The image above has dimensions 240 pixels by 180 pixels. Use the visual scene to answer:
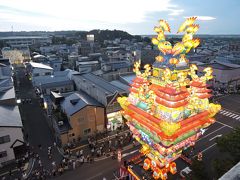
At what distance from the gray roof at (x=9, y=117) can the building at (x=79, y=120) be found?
25.4 ft

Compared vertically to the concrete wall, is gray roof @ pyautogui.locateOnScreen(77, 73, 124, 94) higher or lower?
higher

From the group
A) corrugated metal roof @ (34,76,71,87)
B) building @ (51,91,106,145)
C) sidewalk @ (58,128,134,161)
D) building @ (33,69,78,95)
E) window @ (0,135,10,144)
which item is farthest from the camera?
corrugated metal roof @ (34,76,71,87)

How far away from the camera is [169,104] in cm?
1780

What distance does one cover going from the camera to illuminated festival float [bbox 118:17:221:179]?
18.2 metres

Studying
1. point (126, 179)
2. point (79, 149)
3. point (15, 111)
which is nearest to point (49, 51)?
point (15, 111)

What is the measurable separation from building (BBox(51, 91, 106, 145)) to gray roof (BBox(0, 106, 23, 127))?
773 centimetres

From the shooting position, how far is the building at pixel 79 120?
37438 mm

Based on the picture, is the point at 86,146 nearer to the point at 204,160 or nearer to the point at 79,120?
the point at 79,120

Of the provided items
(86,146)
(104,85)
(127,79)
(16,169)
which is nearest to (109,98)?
(104,85)

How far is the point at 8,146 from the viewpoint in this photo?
31875 millimetres

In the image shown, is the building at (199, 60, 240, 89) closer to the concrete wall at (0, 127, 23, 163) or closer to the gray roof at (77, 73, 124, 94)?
the gray roof at (77, 73, 124, 94)

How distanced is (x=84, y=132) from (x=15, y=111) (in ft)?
50.1

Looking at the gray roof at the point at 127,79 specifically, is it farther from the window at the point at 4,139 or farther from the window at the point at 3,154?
the window at the point at 3,154

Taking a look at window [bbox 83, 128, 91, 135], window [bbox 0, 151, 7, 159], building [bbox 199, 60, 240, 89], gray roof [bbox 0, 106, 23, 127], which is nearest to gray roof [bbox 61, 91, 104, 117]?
window [bbox 83, 128, 91, 135]
